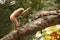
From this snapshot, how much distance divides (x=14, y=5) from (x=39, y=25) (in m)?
2.78

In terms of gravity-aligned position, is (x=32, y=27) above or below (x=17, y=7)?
below

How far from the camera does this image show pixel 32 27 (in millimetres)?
2928

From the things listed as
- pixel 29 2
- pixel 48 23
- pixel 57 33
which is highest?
pixel 29 2

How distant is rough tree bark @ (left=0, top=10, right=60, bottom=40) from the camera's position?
291 cm

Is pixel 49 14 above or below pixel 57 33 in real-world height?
above

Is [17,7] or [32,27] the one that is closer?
[32,27]

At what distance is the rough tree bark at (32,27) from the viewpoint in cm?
291

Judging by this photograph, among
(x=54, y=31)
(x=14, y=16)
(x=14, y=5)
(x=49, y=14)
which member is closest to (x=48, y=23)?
(x=49, y=14)

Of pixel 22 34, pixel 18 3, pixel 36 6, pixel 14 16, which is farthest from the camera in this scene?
pixel 18 3

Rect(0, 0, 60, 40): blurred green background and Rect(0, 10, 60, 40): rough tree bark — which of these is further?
Rect(0, 0, 60, 40): blurred green background

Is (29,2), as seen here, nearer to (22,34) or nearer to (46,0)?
(46,0)

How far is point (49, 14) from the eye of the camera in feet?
10.1

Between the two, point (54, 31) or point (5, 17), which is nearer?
point (54, 31)

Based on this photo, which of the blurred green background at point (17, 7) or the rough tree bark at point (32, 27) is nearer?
the rough tree bark at point (32, 27)
